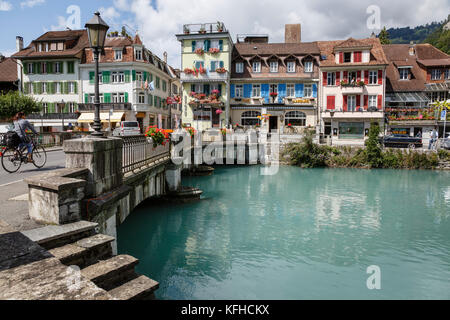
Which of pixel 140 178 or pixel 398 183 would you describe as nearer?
pixel 140 178

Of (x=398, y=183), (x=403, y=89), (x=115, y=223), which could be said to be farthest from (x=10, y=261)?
(x=403, y=89)

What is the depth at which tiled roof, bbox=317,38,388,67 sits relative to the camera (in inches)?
1399

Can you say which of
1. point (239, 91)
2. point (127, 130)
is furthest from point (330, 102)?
point (127, 130)

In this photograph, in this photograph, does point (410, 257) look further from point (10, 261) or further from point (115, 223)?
point (10, 261)

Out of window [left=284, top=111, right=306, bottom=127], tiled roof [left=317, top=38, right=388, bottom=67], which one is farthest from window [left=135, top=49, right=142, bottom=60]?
tiled roof [left=317, top=38, right=388, bottom=67]

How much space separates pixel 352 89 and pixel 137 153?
3121 cm

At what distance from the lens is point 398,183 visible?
880 inches

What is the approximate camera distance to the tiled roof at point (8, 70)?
132 feet

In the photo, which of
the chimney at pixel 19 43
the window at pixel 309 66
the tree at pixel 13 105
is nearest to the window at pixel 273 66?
the window at pixel 309 66

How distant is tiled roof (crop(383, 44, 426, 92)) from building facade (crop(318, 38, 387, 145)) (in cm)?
392

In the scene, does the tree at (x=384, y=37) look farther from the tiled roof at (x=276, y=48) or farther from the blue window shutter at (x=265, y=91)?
the blue window shutter at (x=265, y=91)

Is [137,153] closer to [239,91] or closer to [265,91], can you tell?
[265,91]

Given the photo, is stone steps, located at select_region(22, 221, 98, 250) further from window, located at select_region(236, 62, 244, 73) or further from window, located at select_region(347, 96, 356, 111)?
window, located at select_region(236, 62, 244, 73)
